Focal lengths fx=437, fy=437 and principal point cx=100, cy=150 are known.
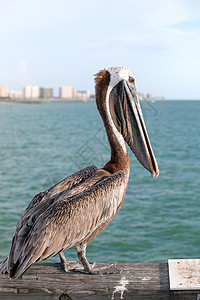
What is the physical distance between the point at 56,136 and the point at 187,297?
36036mm

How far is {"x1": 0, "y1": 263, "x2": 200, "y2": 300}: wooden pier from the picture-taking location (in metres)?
2.86

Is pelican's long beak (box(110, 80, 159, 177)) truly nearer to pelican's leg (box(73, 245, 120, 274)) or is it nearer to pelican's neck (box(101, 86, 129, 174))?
pelican's neck (box(101, 86, 129, 174))

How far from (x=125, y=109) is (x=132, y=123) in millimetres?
125

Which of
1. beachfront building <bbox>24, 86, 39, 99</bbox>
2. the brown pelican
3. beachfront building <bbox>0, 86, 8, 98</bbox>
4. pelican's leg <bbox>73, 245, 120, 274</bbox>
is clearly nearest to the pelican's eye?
the brown pelican

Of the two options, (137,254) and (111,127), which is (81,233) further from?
(137,254)

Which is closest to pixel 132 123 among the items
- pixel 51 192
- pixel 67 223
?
pixel 51 192

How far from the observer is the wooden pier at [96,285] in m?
2.86

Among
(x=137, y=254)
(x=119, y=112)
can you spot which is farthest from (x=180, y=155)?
(x=119, y=112)

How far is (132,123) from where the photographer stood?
3.50 metres

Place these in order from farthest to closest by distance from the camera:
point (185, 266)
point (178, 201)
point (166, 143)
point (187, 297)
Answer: point (166, 143) < point (178, 201) < point (185, 266) < point (187, 297)

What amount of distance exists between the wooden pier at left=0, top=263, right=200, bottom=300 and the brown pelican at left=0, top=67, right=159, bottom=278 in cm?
11

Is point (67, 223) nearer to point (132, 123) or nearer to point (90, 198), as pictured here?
point (90, 198)

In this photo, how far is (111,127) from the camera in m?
3.50

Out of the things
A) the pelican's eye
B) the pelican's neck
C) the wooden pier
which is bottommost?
the wooden pier
